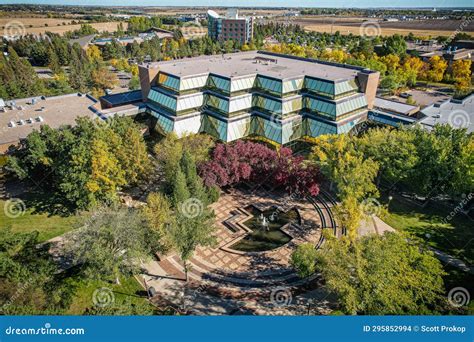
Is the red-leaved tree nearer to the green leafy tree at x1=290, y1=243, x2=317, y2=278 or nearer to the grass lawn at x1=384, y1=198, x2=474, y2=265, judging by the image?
the grass lawn at x1=384, y1=198, x2=474, y2=265

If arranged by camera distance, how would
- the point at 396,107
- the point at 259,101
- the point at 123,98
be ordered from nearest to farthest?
the point at 259,101 → the point at 396,107 → the point at 123,98

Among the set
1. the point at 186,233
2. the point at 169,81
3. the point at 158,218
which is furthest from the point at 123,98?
the point at 186,233

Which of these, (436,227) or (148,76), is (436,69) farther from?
(148,76)

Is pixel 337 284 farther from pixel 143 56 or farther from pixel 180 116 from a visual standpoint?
pixel 143 56

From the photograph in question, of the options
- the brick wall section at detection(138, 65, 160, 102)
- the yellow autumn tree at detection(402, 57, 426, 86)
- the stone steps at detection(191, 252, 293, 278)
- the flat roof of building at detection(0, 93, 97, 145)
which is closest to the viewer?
the stone steps at detection(191, 252, 293, 278)

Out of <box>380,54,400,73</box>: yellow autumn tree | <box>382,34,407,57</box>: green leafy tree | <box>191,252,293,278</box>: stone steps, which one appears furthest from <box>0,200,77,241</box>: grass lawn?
<box>382,34,407,57</box>: green leafy tree

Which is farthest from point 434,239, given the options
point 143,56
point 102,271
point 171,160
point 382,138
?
point 143,56
